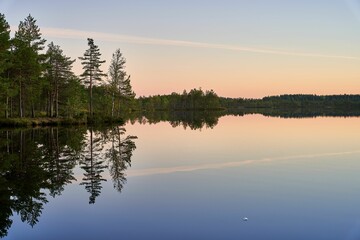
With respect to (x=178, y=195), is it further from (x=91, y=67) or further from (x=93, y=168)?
(x=91, y=67)

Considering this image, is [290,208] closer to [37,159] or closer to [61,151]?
[37,159]

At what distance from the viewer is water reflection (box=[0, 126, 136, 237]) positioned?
15.3 m

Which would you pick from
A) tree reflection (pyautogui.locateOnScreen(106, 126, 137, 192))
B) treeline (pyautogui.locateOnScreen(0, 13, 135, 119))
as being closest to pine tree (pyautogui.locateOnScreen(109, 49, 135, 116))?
treeline (pyautogui.locateOnScreen(0, 13, 135, 119))

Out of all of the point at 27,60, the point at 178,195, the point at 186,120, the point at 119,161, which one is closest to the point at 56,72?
the point at 27,60

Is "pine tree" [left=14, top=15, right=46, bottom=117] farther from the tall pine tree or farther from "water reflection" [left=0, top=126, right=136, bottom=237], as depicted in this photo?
"water reflection" [left=0, top=126, right=136, bottom=237]

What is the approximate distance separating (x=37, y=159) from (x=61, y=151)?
5252mm

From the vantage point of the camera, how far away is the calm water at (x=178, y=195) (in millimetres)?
12445

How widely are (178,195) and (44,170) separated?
962 cm

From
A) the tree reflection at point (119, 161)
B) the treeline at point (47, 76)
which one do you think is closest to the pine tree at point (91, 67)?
the treeline at point (47, 76)

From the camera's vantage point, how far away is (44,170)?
2266 cm

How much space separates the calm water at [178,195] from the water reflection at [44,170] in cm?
5

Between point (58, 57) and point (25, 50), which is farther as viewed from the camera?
point (58, 57)

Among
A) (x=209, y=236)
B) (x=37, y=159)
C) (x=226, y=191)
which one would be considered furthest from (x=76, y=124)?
(x=209, y=236)

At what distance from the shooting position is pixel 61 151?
31.9m
